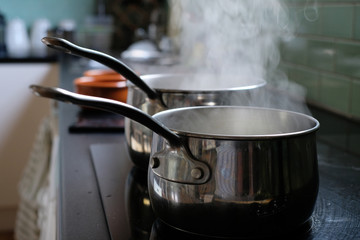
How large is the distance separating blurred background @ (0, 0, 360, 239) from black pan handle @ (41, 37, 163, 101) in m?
0.43

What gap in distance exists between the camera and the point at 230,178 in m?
0.49

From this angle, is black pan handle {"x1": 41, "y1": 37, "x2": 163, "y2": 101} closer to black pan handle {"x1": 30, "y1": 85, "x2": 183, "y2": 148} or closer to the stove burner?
black pan handle {"x1": 30, "y1": 85, "x2": 183, "y2": 148}

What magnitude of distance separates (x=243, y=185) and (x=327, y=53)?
80 centimetres

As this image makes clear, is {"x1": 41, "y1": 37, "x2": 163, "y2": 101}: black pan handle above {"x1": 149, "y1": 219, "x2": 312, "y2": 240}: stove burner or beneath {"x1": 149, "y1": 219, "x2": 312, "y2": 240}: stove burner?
→ above

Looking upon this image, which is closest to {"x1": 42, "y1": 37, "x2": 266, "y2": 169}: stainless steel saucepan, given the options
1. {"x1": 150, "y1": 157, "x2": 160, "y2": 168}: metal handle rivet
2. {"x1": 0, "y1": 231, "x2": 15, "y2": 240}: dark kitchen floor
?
{"x1": 150, "y1": 157, "x2": 160, "y2": 168}: metal handle rivet

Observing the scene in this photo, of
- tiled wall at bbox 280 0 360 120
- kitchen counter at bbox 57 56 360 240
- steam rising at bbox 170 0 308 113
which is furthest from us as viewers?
steam rising at bbox 170 0 308 113

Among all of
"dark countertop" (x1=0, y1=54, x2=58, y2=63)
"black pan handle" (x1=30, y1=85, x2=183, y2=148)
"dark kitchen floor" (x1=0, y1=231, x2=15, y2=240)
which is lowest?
"dark kitchen floor" (x1=0, y1=231, x2=15, y2=240)

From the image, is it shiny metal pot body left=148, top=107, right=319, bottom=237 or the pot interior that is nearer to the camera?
shiny metal pot body left=148, top=107, right=319, bottom=237

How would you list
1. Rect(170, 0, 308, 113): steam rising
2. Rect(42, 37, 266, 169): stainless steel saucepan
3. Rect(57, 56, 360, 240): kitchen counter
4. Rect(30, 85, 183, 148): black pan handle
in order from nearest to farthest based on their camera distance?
1. Rect(30, 85, 183, 148): black pan handle
2. Rect(57, 56, 360, 240): kitchen counter
3. Rect(42, 37, 266, 169): stainless steel saucepan
4. Rect(170, 0, 308, 113): steam rising

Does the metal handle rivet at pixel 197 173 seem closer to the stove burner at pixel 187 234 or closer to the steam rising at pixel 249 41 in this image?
the stove burner at pixel 187 234

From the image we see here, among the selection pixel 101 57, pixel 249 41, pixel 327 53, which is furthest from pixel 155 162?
pixel 249 41

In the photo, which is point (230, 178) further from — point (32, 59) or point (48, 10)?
point (48, 10)

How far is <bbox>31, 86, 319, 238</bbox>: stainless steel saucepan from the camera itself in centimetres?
49

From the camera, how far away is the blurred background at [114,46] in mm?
1132
